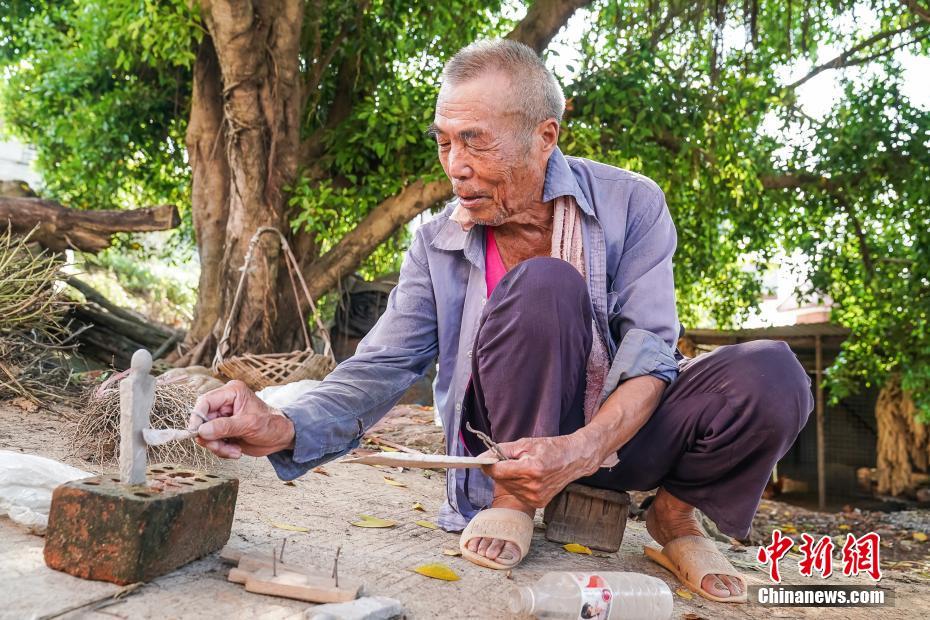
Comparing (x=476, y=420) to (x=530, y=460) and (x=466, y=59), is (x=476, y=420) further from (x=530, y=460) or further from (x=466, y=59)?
(x=466, y=59)

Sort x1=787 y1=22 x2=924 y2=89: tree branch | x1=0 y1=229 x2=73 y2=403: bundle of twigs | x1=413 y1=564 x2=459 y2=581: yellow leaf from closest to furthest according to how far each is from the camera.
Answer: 1. x1=413 y1=564 x2=459 y2=581: yellow leaf
2. x1=0 y1=229 x2=73 y2=403: bundle of twigs
3. x1=787 y1=22 x2=924 y2=89: tree branch

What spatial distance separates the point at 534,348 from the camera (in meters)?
1.95

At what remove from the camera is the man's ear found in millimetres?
2197

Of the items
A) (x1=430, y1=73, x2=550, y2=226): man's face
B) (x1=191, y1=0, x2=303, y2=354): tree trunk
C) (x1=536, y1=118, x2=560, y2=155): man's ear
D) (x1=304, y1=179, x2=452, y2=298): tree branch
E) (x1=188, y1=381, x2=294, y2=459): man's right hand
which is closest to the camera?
(x1=188, y1=381, x2=294, y2=459): man's right hand

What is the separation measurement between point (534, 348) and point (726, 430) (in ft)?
1.70

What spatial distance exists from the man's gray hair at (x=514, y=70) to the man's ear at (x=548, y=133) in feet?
0.06

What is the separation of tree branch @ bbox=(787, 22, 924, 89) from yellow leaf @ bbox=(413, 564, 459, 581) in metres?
6.89

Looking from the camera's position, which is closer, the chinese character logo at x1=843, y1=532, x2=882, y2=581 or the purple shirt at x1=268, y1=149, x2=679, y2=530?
the purple shirt at x1=268, y1=149, x2=679, y2=530

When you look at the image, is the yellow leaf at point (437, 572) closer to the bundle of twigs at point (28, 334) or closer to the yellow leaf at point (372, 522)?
the yellow leaf at point (372, 522)

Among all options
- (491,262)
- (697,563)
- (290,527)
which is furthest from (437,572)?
(491,262)

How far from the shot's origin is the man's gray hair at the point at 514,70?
2121 mm

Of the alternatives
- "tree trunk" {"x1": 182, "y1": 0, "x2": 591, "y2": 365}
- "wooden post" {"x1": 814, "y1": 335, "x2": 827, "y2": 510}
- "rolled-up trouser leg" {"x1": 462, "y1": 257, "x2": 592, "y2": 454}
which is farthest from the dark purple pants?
"wooden post" {"x1": 814, "y1": 335, "x2": 827, "y2": 510}

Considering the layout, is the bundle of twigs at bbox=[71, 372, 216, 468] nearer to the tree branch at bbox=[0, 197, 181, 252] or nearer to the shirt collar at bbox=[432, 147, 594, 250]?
the shirt collar at bbox=[432, 147, 594, 250]

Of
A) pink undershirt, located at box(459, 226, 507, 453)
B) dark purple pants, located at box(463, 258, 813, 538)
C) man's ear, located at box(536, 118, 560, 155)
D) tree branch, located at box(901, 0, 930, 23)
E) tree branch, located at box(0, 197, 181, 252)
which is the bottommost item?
dark purple pants, located at box(463, 258, 813, 538)
